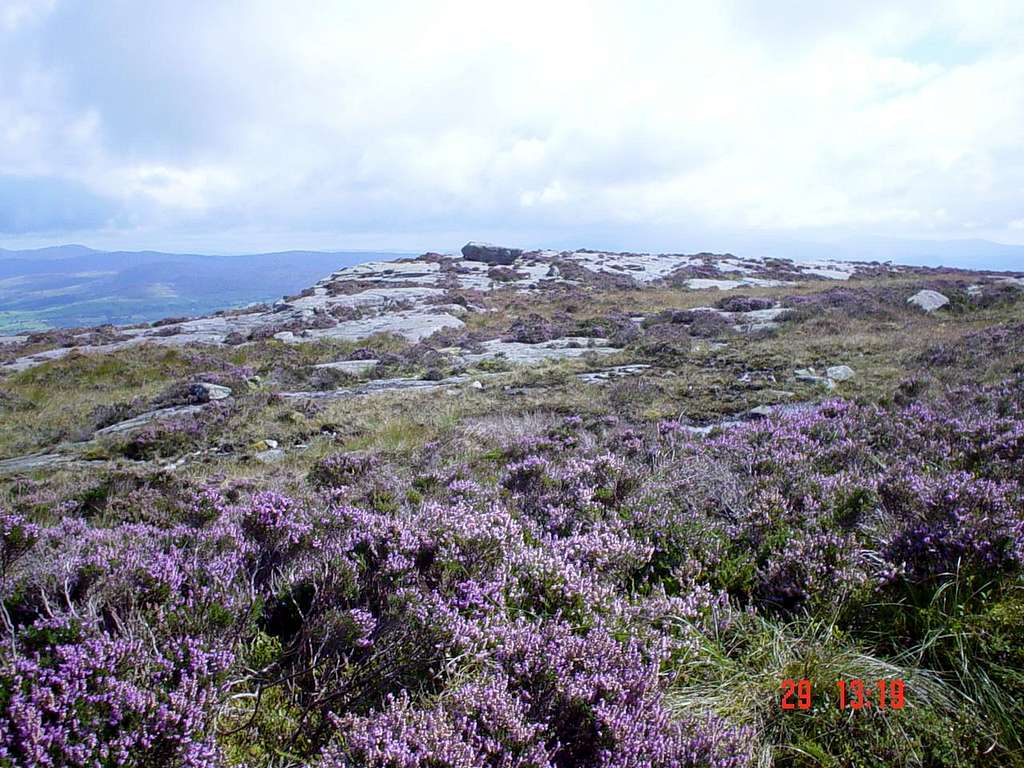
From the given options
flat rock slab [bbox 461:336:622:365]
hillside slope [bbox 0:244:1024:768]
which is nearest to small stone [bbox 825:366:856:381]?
hillside slope [bbox 0:244:1024:768]

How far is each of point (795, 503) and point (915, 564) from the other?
52.4 inches

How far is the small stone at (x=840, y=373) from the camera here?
43.1ft

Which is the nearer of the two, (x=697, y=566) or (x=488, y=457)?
(x=697, y=566)

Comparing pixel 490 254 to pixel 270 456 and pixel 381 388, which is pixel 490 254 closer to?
pixel 381 388

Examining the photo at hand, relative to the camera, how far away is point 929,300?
27.3 meters

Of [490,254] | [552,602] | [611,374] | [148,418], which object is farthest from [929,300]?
[490,254]

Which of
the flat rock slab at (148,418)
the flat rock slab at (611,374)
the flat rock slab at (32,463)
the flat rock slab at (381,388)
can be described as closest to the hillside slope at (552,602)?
the flat rock slab at (32,463)

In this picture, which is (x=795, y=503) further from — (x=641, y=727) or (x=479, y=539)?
(x=641, y=727)

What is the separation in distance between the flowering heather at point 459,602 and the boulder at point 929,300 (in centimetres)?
2588

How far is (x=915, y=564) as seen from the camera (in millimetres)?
3568

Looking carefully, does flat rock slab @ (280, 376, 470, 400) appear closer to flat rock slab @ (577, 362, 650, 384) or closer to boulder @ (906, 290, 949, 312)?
flat rock slab @ (577, 362, 650, 384)

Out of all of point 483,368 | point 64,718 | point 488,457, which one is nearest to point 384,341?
point 483,368

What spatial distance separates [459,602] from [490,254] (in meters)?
65.9

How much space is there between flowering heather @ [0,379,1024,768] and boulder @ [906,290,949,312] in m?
25.9
